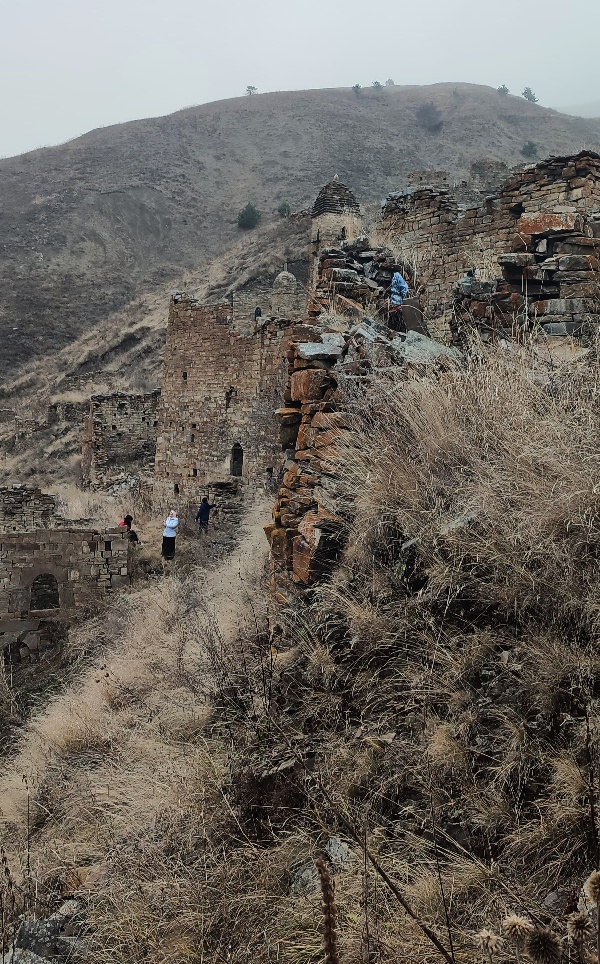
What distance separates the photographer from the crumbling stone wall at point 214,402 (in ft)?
49.9

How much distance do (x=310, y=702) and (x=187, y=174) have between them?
66.8m

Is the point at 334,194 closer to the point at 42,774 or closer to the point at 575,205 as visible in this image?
the point at 575,205

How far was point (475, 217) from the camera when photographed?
33.1 feet

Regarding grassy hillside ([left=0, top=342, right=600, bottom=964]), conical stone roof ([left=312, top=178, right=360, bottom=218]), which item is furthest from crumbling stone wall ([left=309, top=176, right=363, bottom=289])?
grassy hillside ([left=0, top=342, right=600, bottom=964])

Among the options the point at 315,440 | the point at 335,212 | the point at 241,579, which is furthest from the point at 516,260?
the point at 335,212

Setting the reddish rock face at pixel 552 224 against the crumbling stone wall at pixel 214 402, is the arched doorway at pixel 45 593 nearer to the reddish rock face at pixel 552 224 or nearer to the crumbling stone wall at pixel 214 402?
the crumbling stone wall at pixel 214 402

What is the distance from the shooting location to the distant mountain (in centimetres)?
4400

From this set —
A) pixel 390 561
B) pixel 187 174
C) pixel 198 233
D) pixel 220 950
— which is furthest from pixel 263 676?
pixel 187 174

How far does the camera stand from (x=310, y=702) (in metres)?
3.18

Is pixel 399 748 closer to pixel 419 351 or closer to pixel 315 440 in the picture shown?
pixel 315 440

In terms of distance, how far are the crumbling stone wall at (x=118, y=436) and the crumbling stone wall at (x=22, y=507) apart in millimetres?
5914

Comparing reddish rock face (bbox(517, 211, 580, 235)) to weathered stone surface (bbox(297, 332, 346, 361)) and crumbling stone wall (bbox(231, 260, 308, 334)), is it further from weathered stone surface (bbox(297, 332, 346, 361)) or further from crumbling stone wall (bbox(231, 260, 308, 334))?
crumbling stone wall (bbox(231, 260, 308, 334))

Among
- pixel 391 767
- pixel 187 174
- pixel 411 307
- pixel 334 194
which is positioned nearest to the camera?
pixel 391 767

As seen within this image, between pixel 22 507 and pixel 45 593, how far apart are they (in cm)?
332
